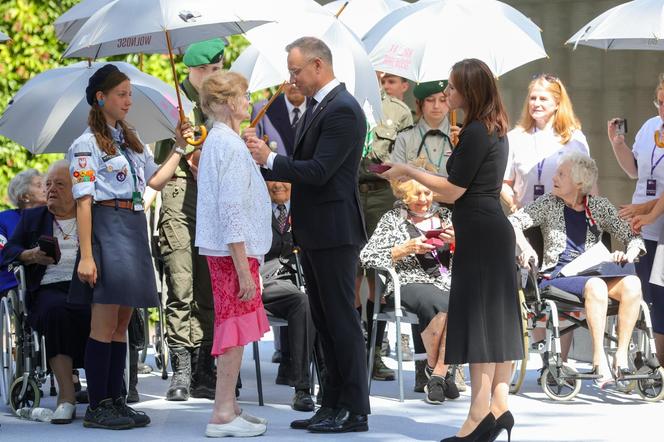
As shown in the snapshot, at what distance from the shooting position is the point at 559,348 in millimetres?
8289

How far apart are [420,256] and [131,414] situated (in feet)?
6.93

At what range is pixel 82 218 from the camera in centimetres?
706

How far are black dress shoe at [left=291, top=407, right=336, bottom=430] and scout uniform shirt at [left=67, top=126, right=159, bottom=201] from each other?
4.72ft

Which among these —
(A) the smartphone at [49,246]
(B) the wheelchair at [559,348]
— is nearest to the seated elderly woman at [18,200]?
(A) the smartphone at [49,246]

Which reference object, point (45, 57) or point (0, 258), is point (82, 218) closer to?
point (0, 258)

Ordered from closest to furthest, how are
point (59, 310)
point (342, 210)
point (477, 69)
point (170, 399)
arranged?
point (477, 69)
point (342, 210)
point (59, 310)
point (170, 399)

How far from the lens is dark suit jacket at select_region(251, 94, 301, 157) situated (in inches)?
340

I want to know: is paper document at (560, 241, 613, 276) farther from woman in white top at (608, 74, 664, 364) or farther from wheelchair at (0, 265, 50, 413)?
wheelchair at (0, 265, 50, 413)

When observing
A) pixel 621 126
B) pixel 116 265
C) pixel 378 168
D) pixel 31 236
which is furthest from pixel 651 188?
pixel 31 236

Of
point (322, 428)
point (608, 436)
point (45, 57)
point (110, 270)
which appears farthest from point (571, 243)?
point (45, 57)

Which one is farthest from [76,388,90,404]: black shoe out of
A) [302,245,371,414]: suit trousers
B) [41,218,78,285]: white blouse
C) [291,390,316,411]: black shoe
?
[302,245,371,414]: suit trousers

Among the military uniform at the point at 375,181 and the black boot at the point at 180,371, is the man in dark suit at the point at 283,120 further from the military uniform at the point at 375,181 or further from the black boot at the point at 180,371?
the black boot at the point at 180,371

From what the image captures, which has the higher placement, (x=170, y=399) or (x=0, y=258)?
(x=0, y=258)

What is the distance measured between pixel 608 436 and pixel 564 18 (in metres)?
5.09
